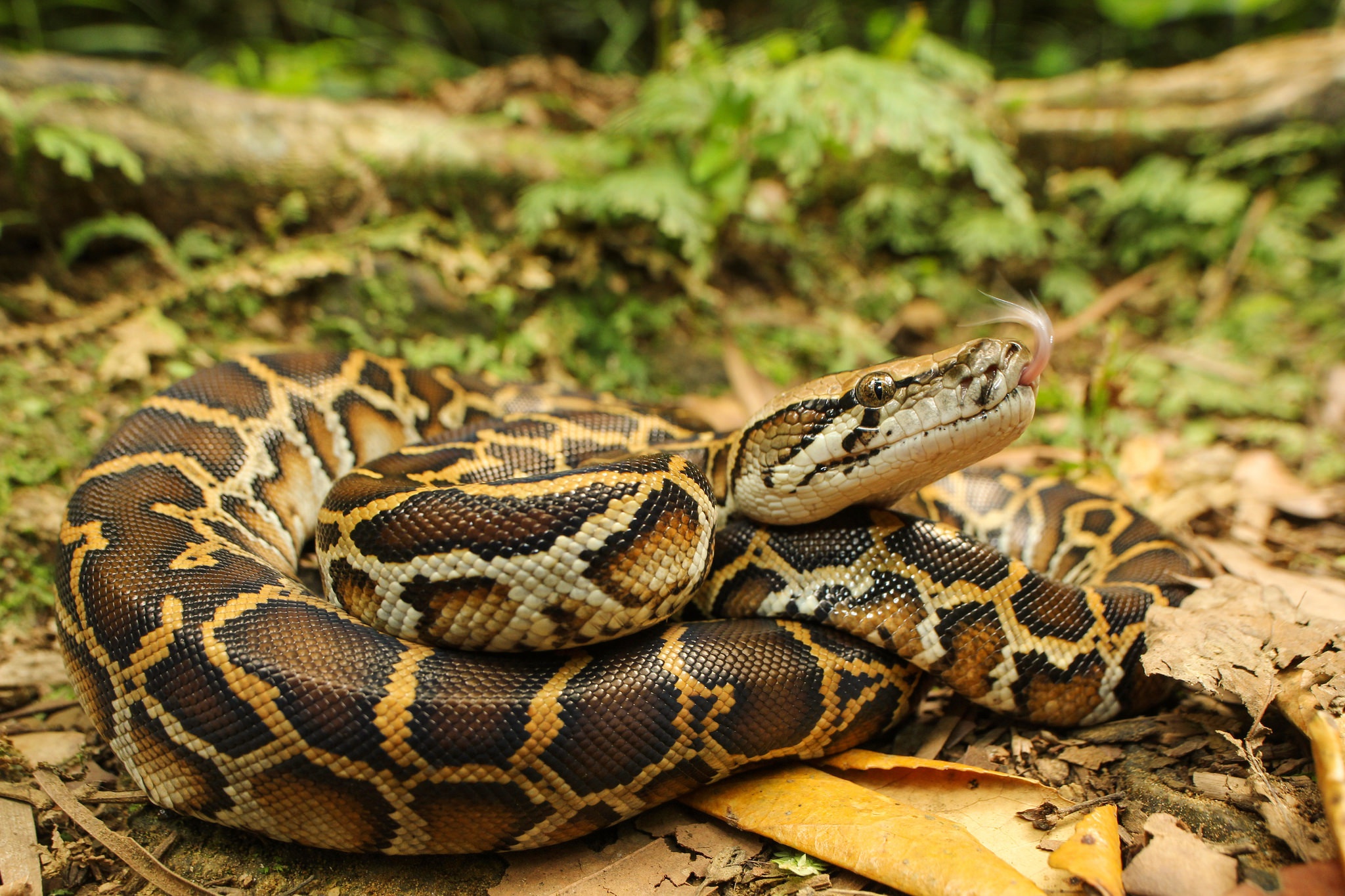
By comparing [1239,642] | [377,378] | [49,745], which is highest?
[377,378]

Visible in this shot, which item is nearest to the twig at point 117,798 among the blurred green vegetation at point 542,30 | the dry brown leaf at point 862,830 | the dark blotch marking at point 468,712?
the dark blotch marking at point 468,712

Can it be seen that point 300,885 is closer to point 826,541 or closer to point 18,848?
point 18,848

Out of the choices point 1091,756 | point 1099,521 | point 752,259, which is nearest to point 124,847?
point 1091,756

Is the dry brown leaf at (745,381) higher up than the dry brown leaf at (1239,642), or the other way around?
the dry brown leaf at (745,381)

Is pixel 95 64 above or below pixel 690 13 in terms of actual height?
below

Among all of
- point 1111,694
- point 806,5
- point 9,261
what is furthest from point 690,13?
point 1111,694

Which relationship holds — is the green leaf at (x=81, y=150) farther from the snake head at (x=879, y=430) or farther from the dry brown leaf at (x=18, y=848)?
the snake head at (x=879, y=430)

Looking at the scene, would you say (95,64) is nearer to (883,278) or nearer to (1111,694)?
(883,278)
